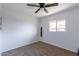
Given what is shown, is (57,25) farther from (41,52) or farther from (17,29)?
(17,29)

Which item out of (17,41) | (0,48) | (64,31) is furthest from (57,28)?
(0,48)

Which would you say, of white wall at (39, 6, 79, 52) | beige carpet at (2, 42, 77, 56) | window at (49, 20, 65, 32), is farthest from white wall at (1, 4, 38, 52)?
white wall at (39, 6, 79, 52)

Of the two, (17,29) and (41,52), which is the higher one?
(17,29)

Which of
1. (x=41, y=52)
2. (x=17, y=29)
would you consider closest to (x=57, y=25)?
(x=41, y=52)

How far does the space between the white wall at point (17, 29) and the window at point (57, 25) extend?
945 millimetres

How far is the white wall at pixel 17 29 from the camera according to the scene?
11.8 ft

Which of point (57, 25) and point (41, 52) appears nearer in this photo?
point (41, 52)

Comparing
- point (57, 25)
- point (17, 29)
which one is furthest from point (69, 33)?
point (17, 29)

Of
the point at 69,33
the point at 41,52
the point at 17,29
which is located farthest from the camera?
the point at 17,29

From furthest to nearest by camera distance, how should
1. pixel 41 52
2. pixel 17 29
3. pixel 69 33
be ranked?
pixel 17 29 → pixel 69 33 → pixel 41 52

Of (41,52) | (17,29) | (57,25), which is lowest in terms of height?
(41,52)

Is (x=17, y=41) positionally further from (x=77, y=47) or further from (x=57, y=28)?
(x=77, y=47)

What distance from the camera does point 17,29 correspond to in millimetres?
4133

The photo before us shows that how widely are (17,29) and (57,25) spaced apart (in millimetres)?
2079
